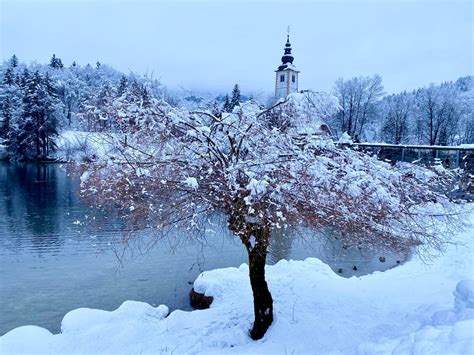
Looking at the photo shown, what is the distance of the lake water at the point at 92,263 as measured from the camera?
8062 millimetres

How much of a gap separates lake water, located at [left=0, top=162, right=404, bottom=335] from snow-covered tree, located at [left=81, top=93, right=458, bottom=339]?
865 millimetres

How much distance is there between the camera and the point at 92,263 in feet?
34.2

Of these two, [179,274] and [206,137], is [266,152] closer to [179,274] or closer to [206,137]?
[206,137]

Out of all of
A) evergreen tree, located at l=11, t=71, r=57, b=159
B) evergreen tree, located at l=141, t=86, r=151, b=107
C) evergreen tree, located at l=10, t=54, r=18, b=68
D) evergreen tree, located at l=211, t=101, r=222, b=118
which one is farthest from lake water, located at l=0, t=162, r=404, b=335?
evergreen tree, located at l=10, t=54, r=18, b=68

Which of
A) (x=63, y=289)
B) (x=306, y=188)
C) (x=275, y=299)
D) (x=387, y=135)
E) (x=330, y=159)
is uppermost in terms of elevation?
(x=387, y=135)

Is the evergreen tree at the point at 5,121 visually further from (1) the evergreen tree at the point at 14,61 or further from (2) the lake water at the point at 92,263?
(2) the lake water at the point at 92,263

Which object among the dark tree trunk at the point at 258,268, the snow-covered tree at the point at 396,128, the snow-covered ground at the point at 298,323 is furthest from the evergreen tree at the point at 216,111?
the snow-covered tree at the point at 396,128

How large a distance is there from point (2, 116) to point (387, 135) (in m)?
46.2

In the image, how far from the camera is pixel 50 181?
24734mm

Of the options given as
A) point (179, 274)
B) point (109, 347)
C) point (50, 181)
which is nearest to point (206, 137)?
point (109, 347)

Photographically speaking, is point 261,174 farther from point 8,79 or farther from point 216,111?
point 8,79

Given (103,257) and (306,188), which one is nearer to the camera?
(306,188)

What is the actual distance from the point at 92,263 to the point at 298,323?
22.7ft

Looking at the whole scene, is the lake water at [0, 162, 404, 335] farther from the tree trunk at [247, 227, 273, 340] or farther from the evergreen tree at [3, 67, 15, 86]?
the evergreen tree at [3, 67, 15, 86]
